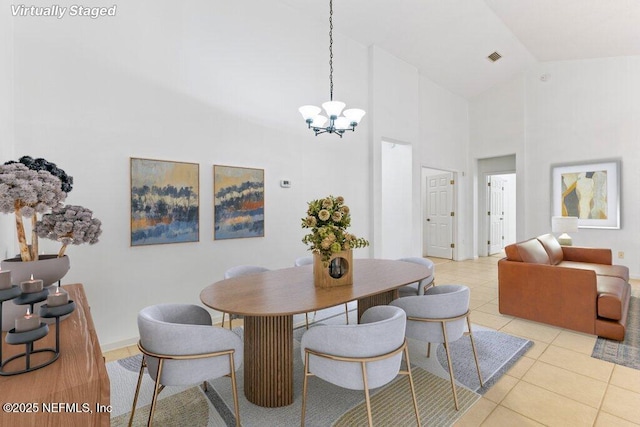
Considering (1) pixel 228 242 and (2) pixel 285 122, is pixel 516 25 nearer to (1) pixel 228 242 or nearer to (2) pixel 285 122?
A: (2) pixel 285 122

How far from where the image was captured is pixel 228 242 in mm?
3535

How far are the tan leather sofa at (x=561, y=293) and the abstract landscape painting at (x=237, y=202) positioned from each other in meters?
2.95

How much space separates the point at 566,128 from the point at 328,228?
6.20m

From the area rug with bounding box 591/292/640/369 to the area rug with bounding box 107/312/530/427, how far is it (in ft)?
3.13

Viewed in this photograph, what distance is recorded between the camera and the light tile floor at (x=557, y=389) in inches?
73.2

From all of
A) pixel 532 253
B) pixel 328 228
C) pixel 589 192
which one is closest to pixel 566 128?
pixel 589 192

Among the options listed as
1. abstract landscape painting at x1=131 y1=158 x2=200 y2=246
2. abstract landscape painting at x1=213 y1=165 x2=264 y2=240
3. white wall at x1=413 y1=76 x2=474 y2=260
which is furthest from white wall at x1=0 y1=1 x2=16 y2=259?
white wall at x1=413 y1=76 x2=474 y2=260

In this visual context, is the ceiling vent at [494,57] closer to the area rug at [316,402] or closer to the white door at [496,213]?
the white door at [496,213]

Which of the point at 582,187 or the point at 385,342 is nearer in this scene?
the point at 385,342

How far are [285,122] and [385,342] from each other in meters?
3.15

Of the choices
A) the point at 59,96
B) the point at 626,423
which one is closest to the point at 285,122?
the point at 59,96

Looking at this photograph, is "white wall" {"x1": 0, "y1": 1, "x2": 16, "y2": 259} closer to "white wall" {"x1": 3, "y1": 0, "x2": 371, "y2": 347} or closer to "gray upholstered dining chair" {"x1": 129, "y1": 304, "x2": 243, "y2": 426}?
"white wall" {"x1": 3, "y1": 0, "x2": 371, "y2": 347}

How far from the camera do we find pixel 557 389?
7.07 feet

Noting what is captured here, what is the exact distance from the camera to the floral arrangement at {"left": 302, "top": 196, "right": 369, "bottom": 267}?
2111 mm
